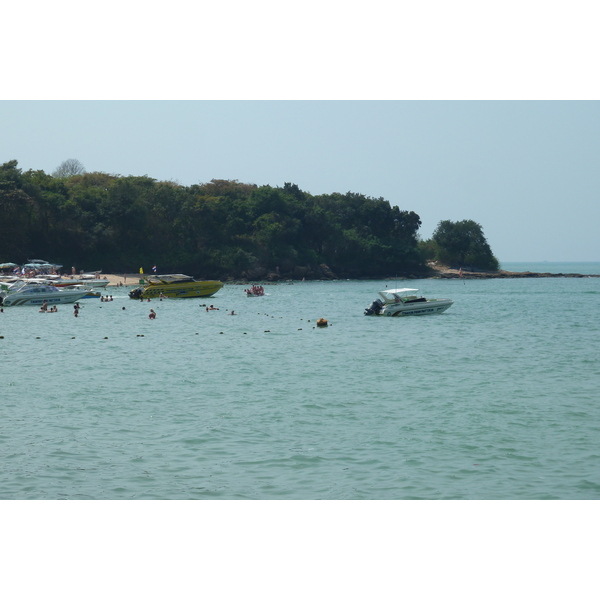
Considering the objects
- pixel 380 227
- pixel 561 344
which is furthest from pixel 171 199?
pixel 561 344

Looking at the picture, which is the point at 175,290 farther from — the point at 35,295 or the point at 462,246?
the point at 462,246

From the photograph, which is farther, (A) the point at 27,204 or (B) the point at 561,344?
(A) the point at 27,204

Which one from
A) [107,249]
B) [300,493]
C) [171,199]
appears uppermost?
[171,199]

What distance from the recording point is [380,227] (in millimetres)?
147375

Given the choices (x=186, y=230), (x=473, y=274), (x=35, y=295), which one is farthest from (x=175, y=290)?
(x=473, y=274)

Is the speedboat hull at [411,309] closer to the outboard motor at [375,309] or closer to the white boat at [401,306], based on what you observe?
the white boat at [401,306]

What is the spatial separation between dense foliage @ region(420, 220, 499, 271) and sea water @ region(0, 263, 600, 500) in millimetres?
118724

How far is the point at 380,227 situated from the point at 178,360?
121 m

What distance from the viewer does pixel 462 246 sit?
156 metres

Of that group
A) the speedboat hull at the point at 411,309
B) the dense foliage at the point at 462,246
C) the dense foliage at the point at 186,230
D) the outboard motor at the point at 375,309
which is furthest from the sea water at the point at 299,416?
the dense foliage at the point at 462,246

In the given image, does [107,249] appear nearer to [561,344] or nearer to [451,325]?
[451,325]

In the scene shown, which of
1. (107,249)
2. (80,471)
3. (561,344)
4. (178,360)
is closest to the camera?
(80,471)

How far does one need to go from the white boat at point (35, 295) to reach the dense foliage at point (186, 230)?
4246 centimetres

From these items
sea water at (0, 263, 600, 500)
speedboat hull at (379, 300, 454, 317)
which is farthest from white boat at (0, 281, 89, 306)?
speedboat hull at (379, 300, 454, 317)
